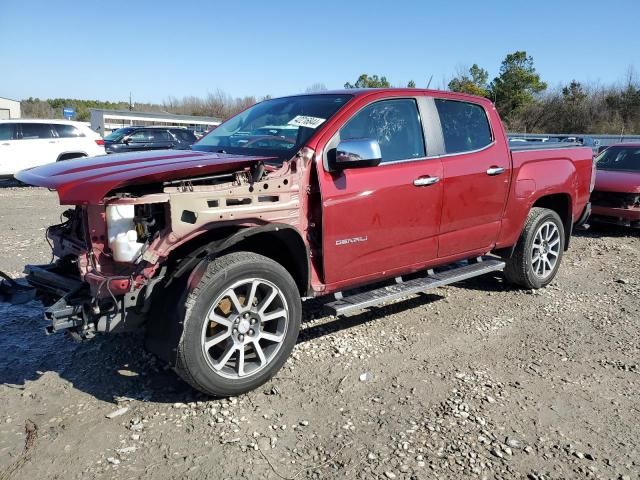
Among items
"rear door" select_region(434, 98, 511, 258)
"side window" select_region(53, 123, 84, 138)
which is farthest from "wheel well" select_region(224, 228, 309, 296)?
"side window" select_region(53, 123, 84, 138)

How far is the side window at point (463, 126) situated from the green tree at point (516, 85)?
46.4 metres

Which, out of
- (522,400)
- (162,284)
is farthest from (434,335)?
(162,284)

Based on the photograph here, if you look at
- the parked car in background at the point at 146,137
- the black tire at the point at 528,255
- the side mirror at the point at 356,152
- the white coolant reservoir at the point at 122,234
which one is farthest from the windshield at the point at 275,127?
Result: the parked car in background at the point at 146,137

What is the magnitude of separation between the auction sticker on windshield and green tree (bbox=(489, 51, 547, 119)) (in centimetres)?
4785

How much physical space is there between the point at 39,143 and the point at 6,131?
0.94 m

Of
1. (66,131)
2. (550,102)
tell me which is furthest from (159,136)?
(550,102)

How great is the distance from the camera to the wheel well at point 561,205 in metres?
5.70

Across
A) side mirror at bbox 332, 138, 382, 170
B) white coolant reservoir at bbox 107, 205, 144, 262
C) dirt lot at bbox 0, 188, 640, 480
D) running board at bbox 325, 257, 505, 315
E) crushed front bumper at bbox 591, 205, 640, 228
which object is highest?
side mirror at bbox 332, 138, 382, 170

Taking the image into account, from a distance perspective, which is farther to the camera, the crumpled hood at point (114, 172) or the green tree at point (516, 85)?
the green tree at point (516, 85)

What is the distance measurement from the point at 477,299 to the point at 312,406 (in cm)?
272

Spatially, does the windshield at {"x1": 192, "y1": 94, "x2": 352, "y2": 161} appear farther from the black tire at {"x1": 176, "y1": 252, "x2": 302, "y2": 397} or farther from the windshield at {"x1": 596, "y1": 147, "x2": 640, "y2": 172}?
the windshield at {"x1": 596, "y1": 147, "x2": 640, "y2": 172}

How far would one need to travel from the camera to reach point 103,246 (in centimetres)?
304

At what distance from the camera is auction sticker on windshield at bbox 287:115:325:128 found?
3809 mm

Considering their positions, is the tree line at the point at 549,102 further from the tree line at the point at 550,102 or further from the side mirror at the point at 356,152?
the side mirror at the point at 356,152
